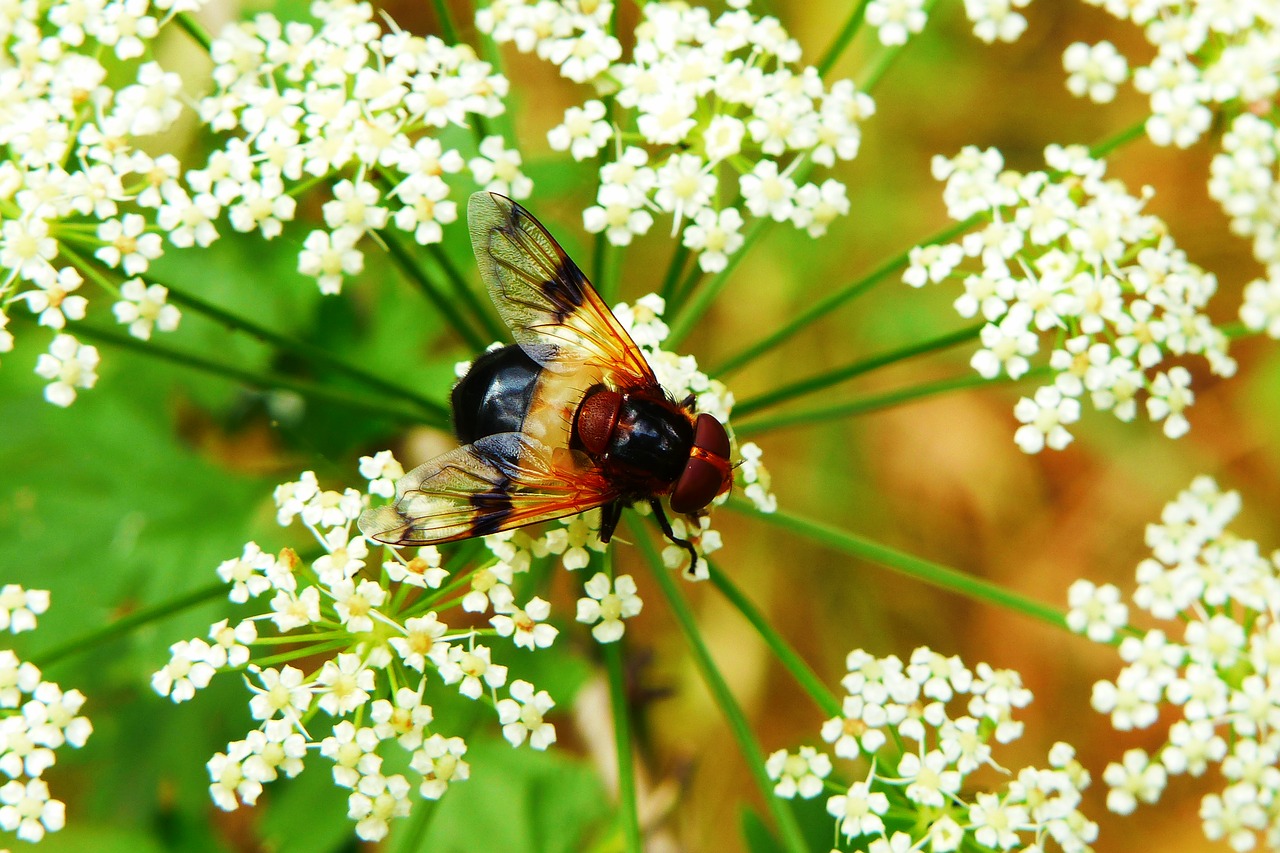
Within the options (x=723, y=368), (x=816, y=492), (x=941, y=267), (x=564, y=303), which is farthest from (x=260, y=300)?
(x=816, y=492)

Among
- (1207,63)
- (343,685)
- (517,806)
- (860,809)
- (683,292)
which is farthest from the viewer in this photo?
(517,806)

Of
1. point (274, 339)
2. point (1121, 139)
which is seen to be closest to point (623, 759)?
point (274, 339)

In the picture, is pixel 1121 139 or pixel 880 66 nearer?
pixel 1121 139

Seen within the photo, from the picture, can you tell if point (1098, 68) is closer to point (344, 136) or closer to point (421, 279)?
point (421, 279)

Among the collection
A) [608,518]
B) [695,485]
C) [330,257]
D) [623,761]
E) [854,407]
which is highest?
[854,407]

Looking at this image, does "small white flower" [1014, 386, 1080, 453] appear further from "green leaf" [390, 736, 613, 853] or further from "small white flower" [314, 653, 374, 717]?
"green leaf" [390, 736, 613, 853]

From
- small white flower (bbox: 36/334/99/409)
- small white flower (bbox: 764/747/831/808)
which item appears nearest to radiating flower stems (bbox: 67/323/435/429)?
small white flower (bbox: 36/334/99/409)
